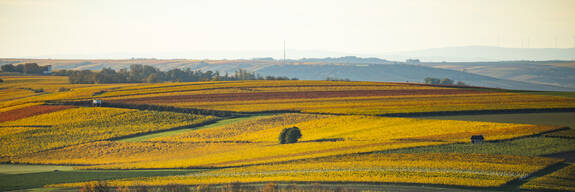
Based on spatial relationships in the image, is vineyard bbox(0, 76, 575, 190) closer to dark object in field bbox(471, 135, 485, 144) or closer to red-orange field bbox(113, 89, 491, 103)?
red-orange field bbox(113, 89, 491, 103)

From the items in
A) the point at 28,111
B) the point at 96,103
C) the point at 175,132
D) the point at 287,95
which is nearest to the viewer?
the point at 175,132

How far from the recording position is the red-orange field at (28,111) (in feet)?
219

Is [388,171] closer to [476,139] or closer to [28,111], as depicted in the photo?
[476,139]

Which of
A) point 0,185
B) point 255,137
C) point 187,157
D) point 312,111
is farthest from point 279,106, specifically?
point 0,185

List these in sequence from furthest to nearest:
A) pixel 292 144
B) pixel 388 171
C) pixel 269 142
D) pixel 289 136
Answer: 1. pixel 269 142
2. pixel 289 136
3. pixel 292 144
4. pixel 388 171

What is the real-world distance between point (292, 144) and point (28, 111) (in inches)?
1430

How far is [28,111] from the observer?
6888 centimetres

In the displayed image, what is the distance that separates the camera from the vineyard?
122 ft

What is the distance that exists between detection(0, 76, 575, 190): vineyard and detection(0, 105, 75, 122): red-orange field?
157 mm

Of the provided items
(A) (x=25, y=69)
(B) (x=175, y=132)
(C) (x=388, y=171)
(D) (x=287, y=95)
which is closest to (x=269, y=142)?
(B) (x=175, y=132)

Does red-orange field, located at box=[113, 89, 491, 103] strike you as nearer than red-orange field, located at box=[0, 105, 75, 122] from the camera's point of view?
No

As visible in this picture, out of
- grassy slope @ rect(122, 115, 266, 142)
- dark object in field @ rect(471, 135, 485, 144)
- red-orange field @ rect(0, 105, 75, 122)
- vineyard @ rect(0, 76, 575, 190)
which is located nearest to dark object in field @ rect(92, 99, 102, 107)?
vineyard @ rect(0, 76, 575, 190)

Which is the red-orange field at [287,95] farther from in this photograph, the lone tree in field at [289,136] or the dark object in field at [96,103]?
the lone tree in field at [289,136]

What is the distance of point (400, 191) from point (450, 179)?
3.49 meters
